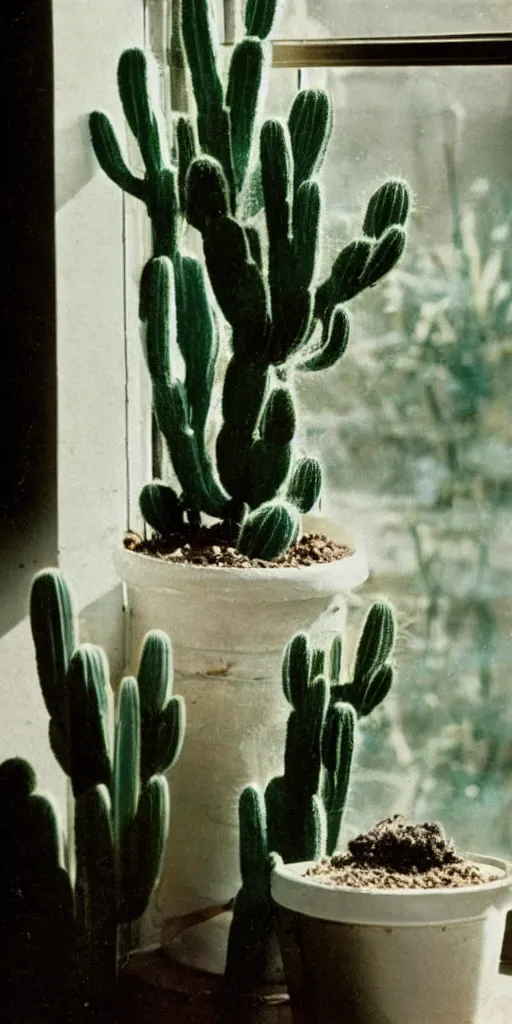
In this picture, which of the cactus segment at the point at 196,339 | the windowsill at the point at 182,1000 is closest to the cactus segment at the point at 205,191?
the cactus segment at the point at 196,339

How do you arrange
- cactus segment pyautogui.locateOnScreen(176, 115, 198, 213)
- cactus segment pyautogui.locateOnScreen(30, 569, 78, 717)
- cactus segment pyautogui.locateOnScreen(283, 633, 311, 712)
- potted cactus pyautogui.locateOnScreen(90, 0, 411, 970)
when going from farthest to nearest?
cactus segment pyautogui.locateOnScreen(176, 115, 198, 213) < potted cactus pyautogui.locateOnScreen(90, 0, 411, 970) < cactus segment pyautogui.locateOnScreen(283, 633, 311, 712) < cactus segment pyautogui.locateOnScreen(30, 569, 78, 717)

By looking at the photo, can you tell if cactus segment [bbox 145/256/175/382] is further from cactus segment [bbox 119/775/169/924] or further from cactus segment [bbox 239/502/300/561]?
cactus segment [bbox 119/775/169/924]

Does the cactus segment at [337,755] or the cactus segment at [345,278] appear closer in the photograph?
the cactus segment at [337,755]

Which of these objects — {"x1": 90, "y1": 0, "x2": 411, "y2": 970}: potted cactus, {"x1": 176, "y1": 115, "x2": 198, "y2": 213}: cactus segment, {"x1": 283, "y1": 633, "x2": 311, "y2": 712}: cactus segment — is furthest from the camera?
{"x1": 176, "y1": 115, "x2": 198, "y2": 213}: cactus segment

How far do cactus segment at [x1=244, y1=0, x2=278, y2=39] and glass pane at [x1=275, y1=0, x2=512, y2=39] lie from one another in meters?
0.18

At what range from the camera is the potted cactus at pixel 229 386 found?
1.77 meters

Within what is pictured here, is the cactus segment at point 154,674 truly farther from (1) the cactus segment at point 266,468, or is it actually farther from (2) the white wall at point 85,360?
(1) the cactus segment at point 266,468

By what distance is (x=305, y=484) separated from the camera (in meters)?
1.94

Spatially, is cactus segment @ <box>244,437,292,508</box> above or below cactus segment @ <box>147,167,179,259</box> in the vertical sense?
below

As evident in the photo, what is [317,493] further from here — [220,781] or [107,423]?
[220,781]

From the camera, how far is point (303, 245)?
175 centimetres

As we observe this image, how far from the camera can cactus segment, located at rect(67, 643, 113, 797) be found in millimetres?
1546

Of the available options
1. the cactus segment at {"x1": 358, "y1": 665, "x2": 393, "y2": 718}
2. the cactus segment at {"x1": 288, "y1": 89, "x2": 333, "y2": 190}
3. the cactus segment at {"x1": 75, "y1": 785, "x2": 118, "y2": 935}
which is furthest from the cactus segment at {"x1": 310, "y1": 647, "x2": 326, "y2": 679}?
the cactus segment at {"x1": 288, "y1": 89, "x2": 333, "y2": 190}

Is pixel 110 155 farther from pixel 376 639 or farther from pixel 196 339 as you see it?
pixel 376 639
